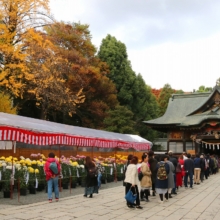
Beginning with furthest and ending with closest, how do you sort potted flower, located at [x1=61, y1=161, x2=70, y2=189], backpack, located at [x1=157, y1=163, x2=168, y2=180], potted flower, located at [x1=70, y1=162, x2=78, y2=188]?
potted flower, located at [x1=70, y1=162, x2=78, y2=188] → potted flower, located at [x1=61, y1=161, x2=70, y2=189] → backpack, located at [x1=157, y1=163, x2=168, y2=180]

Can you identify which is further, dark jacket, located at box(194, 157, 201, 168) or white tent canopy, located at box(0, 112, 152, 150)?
dark jacket, located at box(194, 157, 201, 168)

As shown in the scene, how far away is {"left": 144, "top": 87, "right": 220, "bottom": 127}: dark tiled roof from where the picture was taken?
3175cm

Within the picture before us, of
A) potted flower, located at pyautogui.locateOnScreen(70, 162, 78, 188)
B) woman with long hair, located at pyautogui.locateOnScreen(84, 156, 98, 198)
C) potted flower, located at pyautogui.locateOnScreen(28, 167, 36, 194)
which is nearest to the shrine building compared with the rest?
potted flower, located at pyautogui.locateOnScreen(70, 162, 78, 188)

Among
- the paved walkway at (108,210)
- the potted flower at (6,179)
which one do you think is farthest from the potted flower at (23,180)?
the paved walkway at (108,210)

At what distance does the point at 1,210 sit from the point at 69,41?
92.0 ft

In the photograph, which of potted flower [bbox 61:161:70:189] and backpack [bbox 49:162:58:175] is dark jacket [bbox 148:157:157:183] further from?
potted flower [bbox 61:161:70:189]

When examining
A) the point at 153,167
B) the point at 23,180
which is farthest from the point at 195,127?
the point at 23,180

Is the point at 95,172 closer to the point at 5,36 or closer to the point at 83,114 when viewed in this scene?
the point at 5,36

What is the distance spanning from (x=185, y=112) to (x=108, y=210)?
2953 centimetres

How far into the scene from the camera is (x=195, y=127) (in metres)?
31.3

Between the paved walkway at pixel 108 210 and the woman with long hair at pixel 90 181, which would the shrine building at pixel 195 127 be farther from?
the woman with long hair at pixel 90 181

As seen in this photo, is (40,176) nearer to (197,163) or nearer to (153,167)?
(153,167)

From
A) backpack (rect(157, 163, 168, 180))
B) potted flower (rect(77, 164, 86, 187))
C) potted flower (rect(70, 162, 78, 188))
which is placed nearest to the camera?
backpack (rect(157, 163, 168, 180))

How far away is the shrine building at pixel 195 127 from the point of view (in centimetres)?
3088
